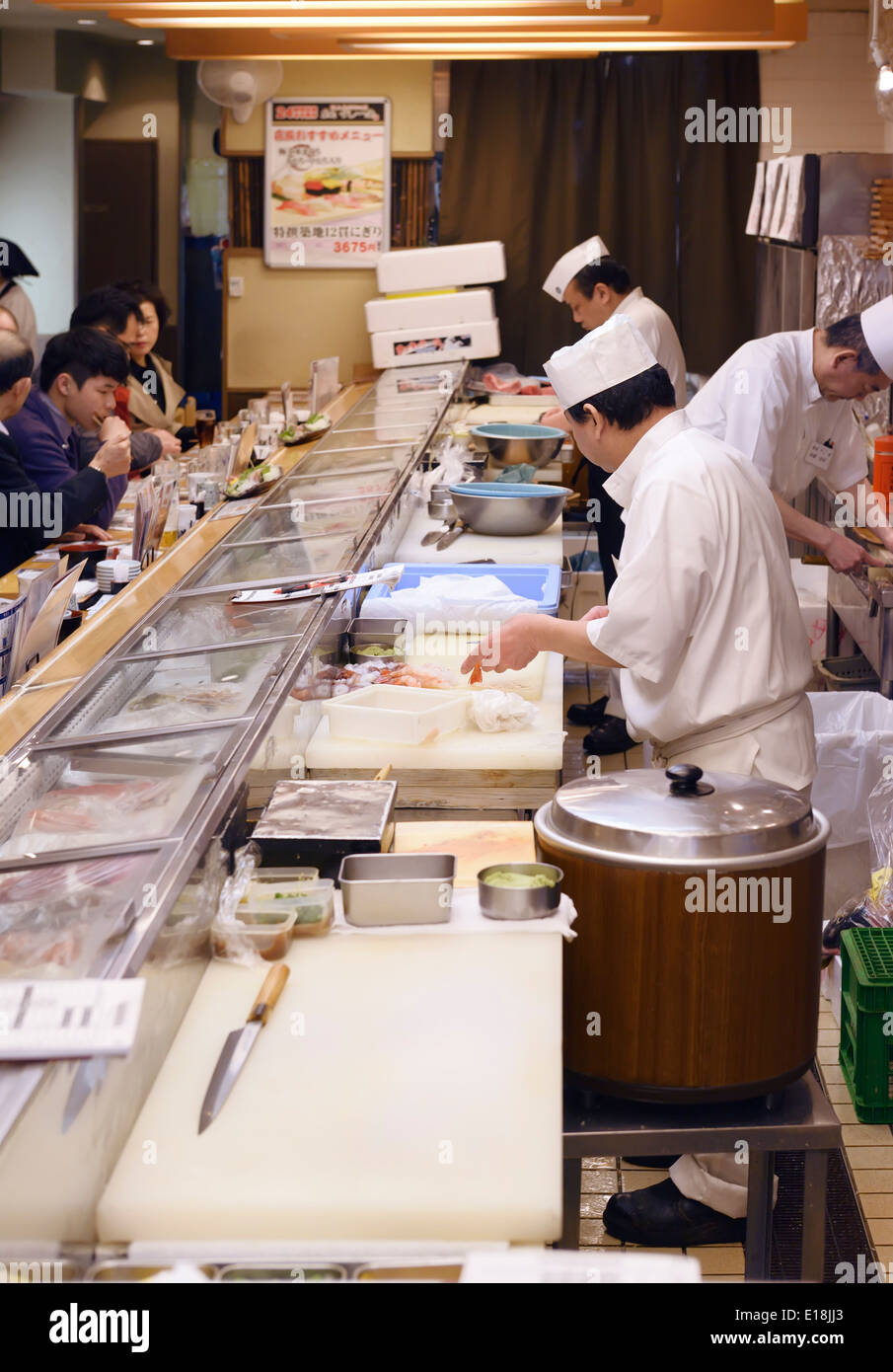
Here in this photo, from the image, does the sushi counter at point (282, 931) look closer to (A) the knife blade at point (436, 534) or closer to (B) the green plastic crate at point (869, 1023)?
(B) the green plastic crate at point (869, 1023)

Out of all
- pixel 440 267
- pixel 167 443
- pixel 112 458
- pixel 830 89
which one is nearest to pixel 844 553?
pixel 112 458

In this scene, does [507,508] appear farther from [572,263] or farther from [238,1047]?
[238,1047]

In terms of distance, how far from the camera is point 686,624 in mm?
2676

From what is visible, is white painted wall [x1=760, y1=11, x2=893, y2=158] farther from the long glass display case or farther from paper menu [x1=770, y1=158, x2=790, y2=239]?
the long glass display case

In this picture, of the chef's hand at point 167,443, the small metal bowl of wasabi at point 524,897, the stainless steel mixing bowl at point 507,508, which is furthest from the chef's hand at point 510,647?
the chef's hand at point 167,443

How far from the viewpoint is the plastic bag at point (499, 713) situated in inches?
111

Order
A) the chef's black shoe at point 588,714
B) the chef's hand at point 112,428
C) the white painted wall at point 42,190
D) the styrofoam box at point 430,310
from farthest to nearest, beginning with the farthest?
A: the white painted wall at point 42,190
the styrofoam box at point 430,310
the chef's black shoe at point 588,714
the chef's hand at point 112,428

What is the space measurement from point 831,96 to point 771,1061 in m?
8.07

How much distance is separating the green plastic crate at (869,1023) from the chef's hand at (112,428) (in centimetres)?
334

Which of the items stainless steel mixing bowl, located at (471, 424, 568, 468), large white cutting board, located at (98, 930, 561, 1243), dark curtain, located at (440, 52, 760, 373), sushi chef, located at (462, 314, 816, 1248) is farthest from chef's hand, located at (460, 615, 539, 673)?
dark curtain, located at (440, 52, 760, 373)

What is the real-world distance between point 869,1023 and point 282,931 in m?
1.65

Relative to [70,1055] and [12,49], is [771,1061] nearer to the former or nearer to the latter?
[70,1055]

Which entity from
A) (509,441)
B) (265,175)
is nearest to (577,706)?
(509,441)

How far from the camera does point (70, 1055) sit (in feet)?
4.59
